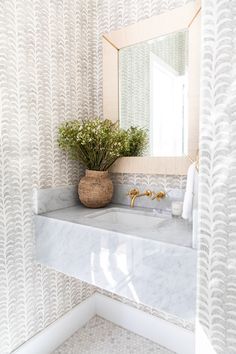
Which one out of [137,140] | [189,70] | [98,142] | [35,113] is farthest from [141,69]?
[35,113]

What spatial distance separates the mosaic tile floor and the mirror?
122cm

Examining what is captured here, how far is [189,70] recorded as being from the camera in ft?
4.47

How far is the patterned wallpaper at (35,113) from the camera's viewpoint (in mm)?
1248

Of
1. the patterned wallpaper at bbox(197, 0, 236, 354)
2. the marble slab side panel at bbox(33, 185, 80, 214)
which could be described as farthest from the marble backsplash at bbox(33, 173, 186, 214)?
the patterned wallpaper at bbox(197, 0, 236, 354)

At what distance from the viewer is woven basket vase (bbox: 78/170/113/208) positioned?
4.94ft

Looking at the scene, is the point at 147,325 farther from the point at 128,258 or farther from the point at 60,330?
the point at 128,258

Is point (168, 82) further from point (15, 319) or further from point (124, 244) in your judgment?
point (15, 319)

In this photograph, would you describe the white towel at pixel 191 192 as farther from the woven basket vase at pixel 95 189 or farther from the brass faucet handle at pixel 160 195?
the woven basket vase at pixel 95 189

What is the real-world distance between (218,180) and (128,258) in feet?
1.69

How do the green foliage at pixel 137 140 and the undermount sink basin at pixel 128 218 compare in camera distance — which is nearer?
the undermount sink basin at pixel 128 218

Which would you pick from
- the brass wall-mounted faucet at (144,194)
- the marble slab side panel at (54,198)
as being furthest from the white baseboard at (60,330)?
the brass wall-mounted faucet at (144,194)

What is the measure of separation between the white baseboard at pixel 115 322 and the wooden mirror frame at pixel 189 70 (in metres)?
0.97

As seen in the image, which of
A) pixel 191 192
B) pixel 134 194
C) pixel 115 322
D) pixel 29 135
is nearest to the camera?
pixel 191 192

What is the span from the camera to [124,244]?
1.03m
